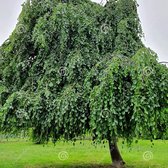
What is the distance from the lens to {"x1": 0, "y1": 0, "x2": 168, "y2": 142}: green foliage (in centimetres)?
644

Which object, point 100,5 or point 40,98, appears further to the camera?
point 100,5

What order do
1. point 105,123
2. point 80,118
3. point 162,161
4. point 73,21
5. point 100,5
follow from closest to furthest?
point 105,123 → point 80,118 → point 73,21 → point 100,5 → point 162,161

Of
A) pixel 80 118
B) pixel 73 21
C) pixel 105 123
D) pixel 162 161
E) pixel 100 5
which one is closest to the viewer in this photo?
pixel 105 123

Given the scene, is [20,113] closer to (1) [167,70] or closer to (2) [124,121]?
(2) [124,121]

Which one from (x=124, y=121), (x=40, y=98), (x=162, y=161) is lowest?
(x=162, y=161)

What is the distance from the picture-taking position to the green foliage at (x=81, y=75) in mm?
6441

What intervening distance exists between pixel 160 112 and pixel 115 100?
1.02m

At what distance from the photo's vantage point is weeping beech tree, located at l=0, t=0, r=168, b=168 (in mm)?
6445

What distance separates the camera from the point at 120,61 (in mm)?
6680

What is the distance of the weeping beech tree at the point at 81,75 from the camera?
6445 mm

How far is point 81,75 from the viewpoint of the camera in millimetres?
7246

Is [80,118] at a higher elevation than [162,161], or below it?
higher

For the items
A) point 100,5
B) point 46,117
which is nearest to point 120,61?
point 46,117

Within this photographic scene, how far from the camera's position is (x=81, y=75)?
285 inches
